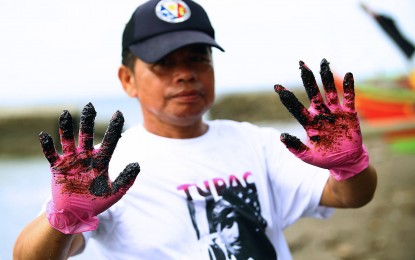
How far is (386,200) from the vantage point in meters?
4.67

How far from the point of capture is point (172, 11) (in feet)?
5.45

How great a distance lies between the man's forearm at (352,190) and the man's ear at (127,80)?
0.76m

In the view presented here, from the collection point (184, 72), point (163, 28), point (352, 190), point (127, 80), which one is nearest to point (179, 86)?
point (184, 72)

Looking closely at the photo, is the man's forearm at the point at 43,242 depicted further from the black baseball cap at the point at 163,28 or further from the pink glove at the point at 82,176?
the black baseball cap at the point at 163,28

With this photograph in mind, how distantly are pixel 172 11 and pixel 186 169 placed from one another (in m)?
0.53

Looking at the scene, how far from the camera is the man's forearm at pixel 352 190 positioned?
1.48 metres

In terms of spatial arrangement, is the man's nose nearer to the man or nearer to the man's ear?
the man

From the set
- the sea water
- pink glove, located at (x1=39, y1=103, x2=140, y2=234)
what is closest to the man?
pink glove, located at (x1=39, y1=103, x2=140, y2=234)

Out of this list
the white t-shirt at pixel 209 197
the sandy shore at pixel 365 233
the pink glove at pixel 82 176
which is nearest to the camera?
the pink glove at pixel 82 176

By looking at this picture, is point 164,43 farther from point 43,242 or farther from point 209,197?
point 43,242

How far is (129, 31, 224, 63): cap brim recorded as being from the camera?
62.4 inches

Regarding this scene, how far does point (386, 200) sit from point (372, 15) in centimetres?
238

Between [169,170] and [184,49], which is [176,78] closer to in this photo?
[184,49]

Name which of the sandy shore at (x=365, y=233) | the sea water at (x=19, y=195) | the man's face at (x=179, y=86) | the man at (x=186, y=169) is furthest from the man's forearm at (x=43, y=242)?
the sandy shore at (x=365, y=233)
